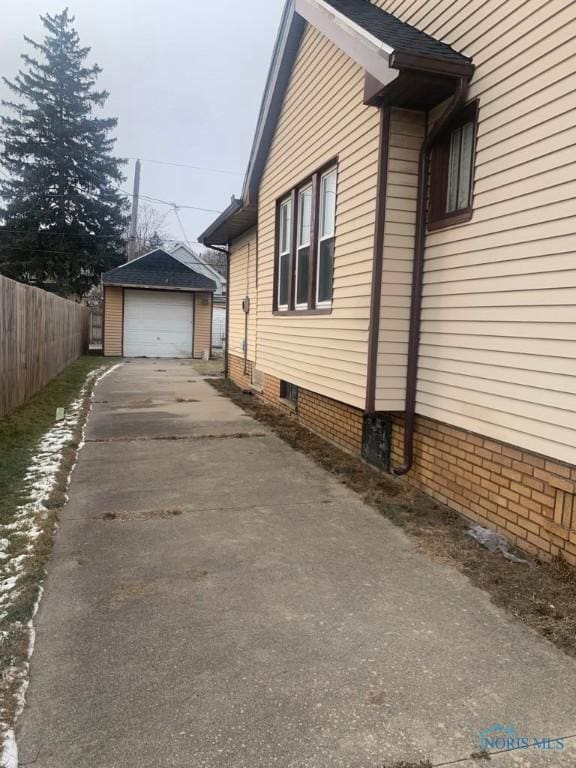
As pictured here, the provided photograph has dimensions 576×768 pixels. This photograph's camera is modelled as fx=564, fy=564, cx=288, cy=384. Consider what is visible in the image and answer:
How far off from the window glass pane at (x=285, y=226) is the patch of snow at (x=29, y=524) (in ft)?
12.9

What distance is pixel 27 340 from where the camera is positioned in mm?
9656

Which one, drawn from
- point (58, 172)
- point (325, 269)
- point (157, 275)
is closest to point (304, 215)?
point (325, 269)

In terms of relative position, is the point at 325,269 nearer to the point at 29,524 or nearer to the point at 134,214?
the point at 29,524

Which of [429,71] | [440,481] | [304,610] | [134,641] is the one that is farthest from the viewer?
[440,481]

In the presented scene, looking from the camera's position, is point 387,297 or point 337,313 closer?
point 387,297

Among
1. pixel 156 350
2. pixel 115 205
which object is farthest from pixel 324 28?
pixel 115 205

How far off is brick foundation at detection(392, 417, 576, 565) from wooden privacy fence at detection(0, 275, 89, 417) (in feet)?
19.6

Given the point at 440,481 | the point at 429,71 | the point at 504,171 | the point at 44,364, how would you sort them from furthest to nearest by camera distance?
the point at 44,364 < the point at 440,481 < the point at 429,71 < the point at 504,171

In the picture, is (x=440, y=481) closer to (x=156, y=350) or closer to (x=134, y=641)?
(x=134, y=641)

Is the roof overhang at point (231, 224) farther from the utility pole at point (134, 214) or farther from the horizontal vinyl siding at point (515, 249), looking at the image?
the utility pole at point (134, 214)

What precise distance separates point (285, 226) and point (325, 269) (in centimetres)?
206

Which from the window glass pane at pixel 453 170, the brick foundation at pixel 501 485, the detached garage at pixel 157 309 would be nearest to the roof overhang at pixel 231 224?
the window glass pane at pixel 453 170

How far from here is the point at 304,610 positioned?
3.10 meters

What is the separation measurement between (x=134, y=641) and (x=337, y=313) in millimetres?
4063
